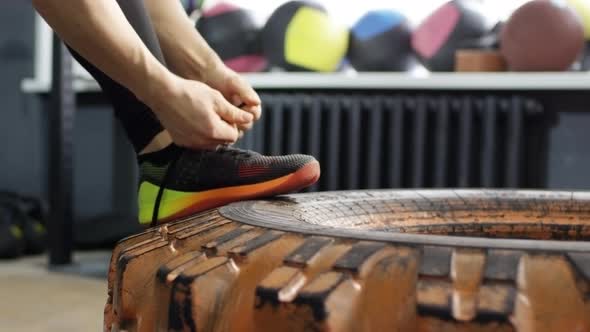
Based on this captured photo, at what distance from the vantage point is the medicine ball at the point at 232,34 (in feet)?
7.75

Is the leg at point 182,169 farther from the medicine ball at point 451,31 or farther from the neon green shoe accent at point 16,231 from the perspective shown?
the neon green shoe accent at point 16,231

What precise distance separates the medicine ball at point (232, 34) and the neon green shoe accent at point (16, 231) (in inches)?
37.3

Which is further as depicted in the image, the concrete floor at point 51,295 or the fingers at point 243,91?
the concrete floor at point 51,295

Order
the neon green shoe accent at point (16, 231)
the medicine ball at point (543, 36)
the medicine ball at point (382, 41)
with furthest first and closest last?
the neon green shoe accent at point (16, 231) < the medicine ball at point (382, 41) < the medicine ball at point (543, 36)

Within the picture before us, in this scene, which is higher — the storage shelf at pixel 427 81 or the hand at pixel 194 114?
the hand at pixel 194 114

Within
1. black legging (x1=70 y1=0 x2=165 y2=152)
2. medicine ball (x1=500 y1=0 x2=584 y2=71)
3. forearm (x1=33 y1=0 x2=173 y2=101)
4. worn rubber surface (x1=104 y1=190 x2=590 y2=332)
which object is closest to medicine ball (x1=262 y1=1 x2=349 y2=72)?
medicine ball (x1=500 y1=0 x2=584 y2=71)

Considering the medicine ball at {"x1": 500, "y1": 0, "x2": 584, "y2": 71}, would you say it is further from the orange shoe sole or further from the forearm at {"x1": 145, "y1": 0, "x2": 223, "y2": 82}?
the orange shoe sole

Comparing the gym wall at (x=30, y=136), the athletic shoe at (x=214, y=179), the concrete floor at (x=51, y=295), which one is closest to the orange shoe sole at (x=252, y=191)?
the athletic shoe at (x=214, y=179)

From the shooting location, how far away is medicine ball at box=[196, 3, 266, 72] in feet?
7.75

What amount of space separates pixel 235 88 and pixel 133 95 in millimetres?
177

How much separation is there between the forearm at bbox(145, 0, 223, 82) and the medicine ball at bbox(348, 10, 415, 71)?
1.38 meters

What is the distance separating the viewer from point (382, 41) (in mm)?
2312

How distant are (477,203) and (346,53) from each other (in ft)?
5.43

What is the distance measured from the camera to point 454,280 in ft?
1.13
